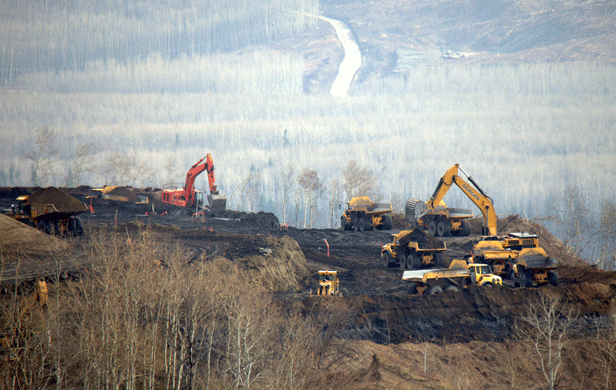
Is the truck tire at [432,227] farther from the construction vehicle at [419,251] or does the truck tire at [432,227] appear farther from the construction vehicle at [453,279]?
the construction vehicle at [453,279]

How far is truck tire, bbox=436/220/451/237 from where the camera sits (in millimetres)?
48250

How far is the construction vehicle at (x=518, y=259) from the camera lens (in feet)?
106

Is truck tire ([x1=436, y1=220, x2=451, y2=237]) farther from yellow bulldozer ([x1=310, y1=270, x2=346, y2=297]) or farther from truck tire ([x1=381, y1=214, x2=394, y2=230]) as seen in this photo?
yellow bulldozer ([x1=310, y1=270, x2=346, y2=297])

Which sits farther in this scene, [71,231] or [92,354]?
[71,231]

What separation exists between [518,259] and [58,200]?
31.6 m

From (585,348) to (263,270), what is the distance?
18.6 m

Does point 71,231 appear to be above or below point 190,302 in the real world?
above

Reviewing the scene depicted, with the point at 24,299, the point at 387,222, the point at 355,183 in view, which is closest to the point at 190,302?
the point at 24,299

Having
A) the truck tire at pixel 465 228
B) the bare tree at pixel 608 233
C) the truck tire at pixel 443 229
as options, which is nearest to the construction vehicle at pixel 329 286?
the truck tire at pixel 443 229

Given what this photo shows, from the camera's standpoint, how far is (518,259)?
32750mm

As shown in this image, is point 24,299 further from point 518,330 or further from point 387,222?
point 387,222

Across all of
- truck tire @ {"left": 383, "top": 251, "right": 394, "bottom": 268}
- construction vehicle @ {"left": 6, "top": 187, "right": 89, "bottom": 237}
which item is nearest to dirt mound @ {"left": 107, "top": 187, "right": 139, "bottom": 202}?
construction vehicle @ {"left": 6, "top": 187, "right": 89, "bottom": 237}

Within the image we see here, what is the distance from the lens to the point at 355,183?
269 ft

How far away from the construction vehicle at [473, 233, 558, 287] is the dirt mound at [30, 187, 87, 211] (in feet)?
91.4
